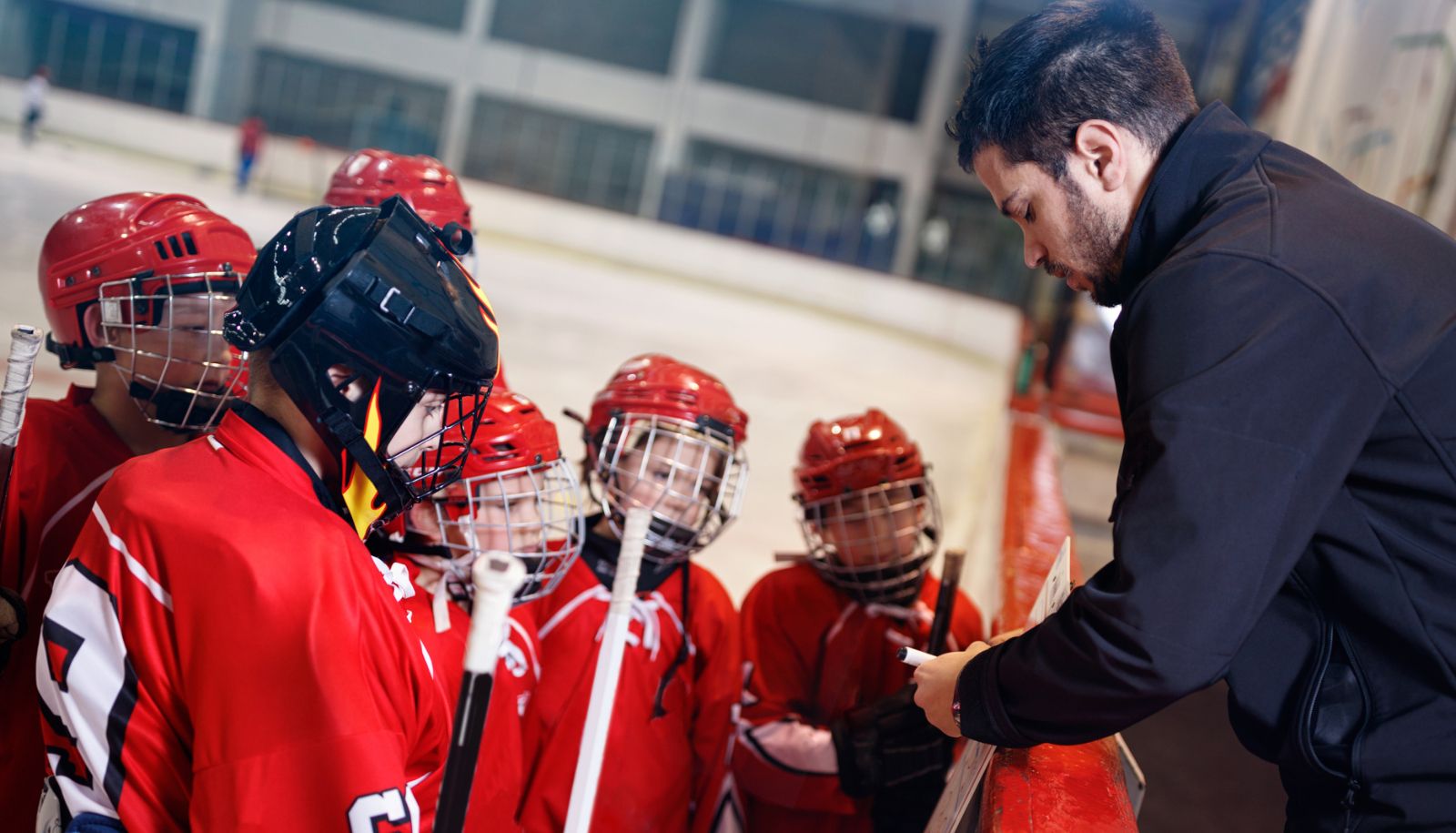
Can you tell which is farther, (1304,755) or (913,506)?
(913,506)

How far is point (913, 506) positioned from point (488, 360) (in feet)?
4.46

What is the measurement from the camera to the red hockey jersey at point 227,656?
1028mm

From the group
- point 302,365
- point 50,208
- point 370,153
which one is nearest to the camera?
point 302,365

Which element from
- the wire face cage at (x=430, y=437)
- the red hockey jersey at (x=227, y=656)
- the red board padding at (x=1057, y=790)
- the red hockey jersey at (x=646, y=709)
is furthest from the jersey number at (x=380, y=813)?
the red hockey jersey at (x=646, y=709)

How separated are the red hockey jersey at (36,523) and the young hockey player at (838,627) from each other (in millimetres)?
1159

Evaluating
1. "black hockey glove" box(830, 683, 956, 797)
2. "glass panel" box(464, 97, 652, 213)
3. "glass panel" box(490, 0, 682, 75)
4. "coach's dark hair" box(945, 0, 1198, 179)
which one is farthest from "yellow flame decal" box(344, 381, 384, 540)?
"glass panel" box(490, 0, 682, 75)

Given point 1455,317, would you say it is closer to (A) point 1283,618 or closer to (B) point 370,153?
(A) point 1283,618

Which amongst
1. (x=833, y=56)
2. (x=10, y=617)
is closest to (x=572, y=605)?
(x=10, y=617)

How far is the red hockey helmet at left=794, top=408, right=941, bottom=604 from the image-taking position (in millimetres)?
2350

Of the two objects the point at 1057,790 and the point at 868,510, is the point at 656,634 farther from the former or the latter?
the point at 1057,790

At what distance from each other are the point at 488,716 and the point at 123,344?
81 centimetres

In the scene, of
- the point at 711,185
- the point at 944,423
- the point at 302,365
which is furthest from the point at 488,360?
the point at 711,185

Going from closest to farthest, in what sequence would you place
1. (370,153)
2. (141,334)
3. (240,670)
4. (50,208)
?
(240,670), (141,334), (370,153), (50,208)

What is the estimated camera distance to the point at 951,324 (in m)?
16.7
